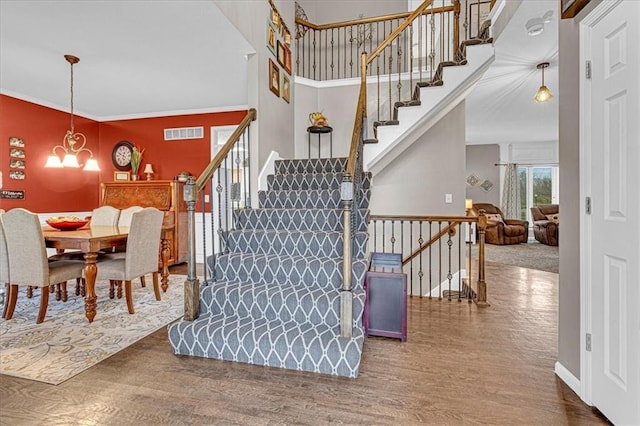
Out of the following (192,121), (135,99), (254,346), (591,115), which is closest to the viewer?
(591,115)

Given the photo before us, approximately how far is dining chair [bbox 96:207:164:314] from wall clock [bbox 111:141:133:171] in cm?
305

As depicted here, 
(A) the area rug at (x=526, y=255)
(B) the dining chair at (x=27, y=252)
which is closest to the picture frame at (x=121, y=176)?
(B) the dining chair at (x=27, y=252)

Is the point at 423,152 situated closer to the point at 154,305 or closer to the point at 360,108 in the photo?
the point at 360,108

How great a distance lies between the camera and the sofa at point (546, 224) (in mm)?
8039

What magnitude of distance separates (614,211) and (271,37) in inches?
145

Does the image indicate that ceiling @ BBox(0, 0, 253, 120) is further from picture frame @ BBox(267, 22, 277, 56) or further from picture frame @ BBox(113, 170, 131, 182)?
picture frame @ BBox(113, 170, 131, 182)

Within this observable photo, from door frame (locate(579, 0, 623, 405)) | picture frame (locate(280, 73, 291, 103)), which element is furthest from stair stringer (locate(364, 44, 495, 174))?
door frame (locate(579, 0, 623, 405))

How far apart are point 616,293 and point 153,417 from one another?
Result: 2326 mm

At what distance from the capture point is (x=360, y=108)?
319 centimetres

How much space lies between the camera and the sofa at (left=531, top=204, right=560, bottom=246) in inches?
316

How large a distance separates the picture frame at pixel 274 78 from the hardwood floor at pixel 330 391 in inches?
115

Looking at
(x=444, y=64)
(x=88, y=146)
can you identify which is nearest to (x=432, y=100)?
(x=444, y=64)

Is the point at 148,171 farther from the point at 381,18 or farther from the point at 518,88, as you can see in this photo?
the point at 518,88

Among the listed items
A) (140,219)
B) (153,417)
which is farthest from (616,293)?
(140,219)
